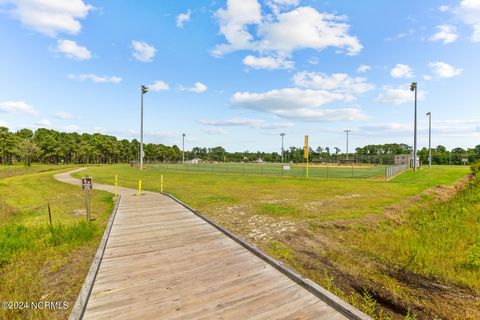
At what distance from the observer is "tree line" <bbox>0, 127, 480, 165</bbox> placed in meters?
62.1

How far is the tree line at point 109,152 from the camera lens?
204 ft

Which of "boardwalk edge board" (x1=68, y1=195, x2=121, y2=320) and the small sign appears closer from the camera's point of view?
"boardwalk edge board" (x1=68, y1=195, x2=121, y2=320)

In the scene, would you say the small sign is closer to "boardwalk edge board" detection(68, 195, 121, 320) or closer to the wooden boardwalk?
the wooden boardwalk

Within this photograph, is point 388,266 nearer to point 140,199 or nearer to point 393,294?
point 393,294

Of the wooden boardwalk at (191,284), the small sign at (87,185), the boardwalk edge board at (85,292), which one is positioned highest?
the small sign at (87,185)

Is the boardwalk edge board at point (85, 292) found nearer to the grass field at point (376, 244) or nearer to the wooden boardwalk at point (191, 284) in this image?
the wooden boardwalk at point (191, 284)

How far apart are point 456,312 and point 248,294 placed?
3657mm

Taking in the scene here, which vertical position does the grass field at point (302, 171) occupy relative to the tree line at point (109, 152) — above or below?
below

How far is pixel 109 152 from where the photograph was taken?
291 feet

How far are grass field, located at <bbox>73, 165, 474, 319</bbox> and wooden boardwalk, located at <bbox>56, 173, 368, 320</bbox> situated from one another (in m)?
1.20

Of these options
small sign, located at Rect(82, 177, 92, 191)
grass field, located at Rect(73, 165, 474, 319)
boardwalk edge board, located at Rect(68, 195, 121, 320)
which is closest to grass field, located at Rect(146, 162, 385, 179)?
grass field, located at Rect(73, 165, 474, 319)

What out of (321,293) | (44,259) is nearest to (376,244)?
(321,293)

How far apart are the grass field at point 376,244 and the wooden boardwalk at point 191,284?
120cm

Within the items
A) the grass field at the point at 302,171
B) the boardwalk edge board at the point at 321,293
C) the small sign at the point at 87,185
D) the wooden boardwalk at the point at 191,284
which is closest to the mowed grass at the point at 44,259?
the wooden boardwalk at the point at 191,284
